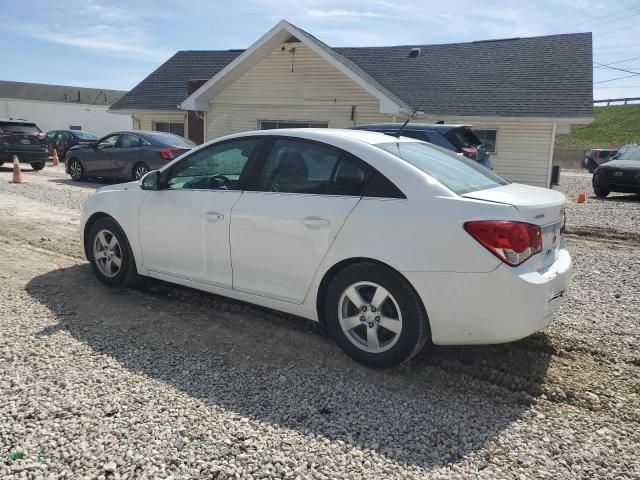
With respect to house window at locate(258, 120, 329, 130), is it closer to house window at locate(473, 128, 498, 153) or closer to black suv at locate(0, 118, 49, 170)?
house window at locate(473, 128, 498, 153)

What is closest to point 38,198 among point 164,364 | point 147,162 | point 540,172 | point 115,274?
point 147,162

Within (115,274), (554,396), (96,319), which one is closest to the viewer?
(554,396)

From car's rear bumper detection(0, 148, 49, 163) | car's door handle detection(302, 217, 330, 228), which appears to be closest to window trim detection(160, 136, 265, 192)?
car's door handle detection(302, 217, 330, 228)

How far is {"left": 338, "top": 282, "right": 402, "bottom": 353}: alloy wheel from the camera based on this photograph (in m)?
3.46

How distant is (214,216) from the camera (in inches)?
167

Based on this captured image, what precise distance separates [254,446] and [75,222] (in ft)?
Result: 23.0

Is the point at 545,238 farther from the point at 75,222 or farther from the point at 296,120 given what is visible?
the point at 296,120

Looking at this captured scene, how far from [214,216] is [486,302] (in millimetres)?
2197

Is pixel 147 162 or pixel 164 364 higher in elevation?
pixel 147 162

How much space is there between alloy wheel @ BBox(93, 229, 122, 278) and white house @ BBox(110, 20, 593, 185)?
1111cm

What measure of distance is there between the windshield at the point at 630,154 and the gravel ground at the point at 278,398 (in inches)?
512

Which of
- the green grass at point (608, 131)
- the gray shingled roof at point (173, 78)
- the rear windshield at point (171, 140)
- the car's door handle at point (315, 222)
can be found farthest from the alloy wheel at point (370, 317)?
the green grass at point (608, 131)

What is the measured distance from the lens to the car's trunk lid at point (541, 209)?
327 centimetres

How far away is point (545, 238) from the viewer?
341 centimetres
